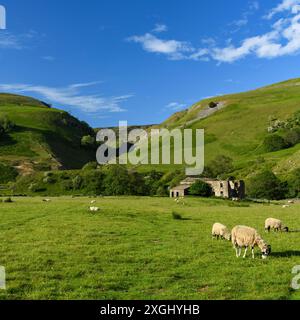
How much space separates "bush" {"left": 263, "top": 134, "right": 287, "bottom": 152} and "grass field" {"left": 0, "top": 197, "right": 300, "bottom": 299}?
15688cm

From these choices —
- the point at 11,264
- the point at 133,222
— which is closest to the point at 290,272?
the point at 11,264

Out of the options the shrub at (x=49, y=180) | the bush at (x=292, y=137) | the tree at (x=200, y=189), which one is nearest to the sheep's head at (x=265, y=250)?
the tree at (x=200, y=189)

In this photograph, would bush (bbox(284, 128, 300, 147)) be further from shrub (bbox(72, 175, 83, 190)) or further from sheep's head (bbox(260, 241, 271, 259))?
sheep's head (bbox(260, 241, 271, 259))

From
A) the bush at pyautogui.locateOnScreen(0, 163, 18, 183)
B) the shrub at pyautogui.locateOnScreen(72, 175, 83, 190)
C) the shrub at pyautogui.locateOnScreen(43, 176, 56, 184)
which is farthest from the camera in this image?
the bush at pyautogui.locateOnScreen(0, 163, 18, 183)

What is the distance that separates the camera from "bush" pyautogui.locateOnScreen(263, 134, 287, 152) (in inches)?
7407

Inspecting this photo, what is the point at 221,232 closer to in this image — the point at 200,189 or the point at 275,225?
the point at 275,225

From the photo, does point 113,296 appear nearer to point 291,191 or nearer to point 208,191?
point 208,191

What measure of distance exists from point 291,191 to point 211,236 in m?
98.1

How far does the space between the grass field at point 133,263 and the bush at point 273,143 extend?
515 feet

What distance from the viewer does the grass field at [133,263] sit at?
17312 mm

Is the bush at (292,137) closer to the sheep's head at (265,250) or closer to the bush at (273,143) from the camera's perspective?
the bush at (273,143)

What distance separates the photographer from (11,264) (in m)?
21.7

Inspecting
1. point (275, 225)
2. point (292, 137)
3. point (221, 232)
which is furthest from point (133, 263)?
point (292, 137)

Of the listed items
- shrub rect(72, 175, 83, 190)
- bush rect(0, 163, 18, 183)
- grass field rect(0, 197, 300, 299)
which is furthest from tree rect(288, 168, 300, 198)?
bush rect(0, 163, 18, 183)
